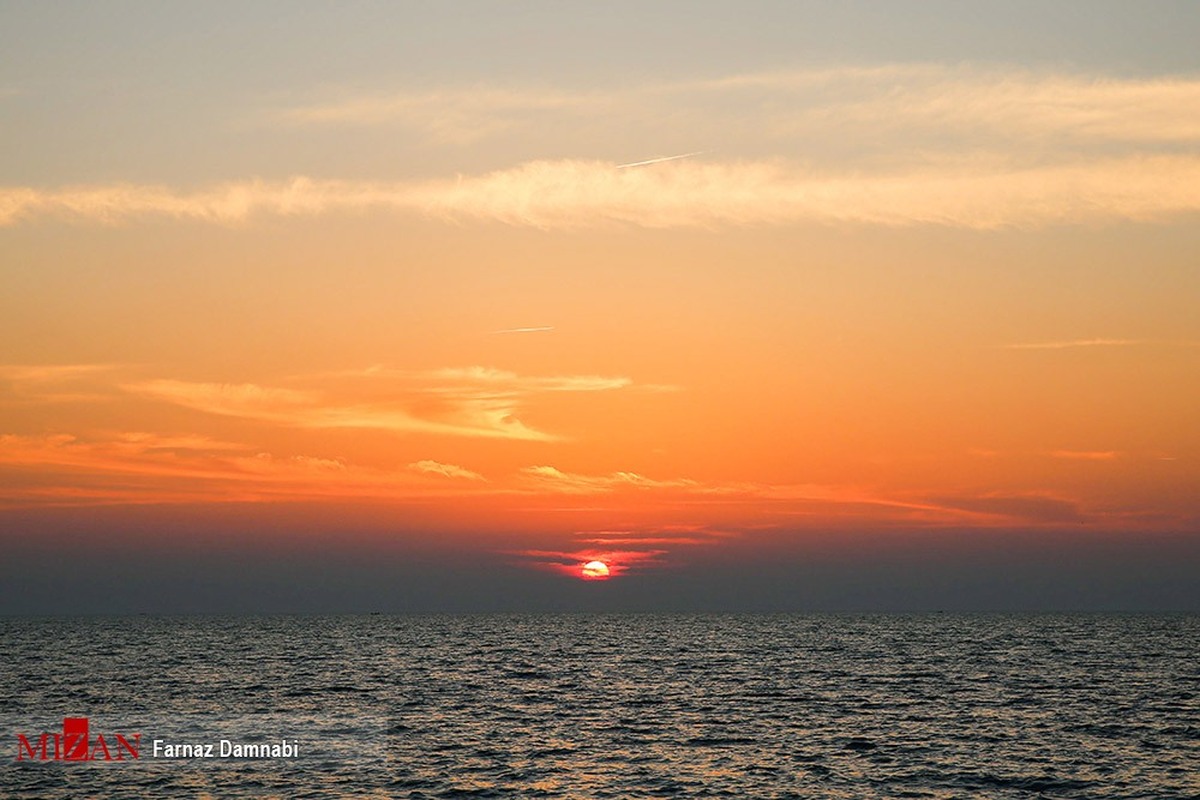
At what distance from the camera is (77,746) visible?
59562 millimetres

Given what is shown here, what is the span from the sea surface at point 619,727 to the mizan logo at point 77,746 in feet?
1.58

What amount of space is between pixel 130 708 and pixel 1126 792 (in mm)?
62131

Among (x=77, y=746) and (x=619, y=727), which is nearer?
(x=77, y=746)

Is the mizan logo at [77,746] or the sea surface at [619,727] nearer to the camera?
the sea surface at [619,727]

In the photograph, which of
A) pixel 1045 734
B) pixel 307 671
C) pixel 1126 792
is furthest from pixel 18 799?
pixel 307 671

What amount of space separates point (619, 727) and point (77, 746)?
1208 inches

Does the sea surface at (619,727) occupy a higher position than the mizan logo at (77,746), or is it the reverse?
the mizan logo at (77,746)

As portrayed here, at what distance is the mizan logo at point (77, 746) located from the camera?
186ft

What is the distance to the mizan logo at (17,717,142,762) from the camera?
56.7 m

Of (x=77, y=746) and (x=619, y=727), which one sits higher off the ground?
(x=77, y=746)

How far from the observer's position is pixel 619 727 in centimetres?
6931

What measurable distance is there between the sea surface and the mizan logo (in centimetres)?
48

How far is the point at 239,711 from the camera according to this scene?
7650 centimetres

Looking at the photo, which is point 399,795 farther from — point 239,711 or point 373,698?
point 373,698
